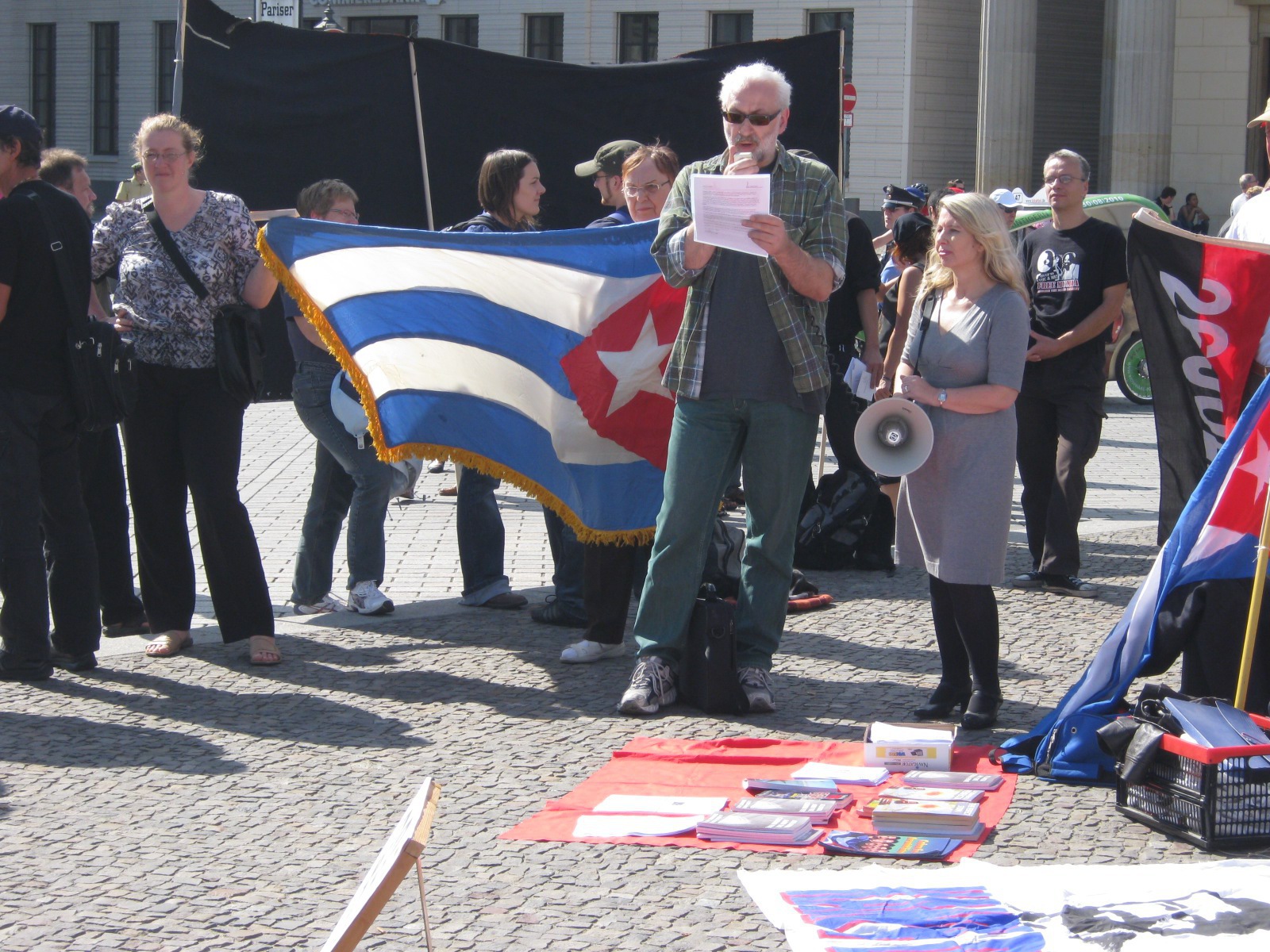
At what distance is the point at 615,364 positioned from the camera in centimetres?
668

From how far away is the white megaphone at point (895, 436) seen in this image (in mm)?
5488

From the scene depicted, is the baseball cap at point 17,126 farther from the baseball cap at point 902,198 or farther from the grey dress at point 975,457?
the baseball cap at point 902,198

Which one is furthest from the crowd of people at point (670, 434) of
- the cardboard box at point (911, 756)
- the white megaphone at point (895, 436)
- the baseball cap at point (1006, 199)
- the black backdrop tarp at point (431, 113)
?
the baseball cap at point (1006, 199)

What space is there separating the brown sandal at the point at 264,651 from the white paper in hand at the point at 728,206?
2.47 metres

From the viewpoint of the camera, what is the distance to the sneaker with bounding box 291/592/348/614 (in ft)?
24.7

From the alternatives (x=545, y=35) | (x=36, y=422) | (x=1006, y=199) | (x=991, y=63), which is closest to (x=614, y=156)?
(x=36, y=422)

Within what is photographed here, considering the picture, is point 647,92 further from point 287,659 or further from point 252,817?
point 252,817

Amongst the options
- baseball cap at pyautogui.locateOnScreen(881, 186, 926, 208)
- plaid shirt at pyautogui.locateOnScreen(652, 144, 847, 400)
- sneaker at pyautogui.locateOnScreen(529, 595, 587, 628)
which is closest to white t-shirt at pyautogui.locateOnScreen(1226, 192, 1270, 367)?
plaid shirt at pyautogui.locateOnScreen(652, 144, 847, 400)

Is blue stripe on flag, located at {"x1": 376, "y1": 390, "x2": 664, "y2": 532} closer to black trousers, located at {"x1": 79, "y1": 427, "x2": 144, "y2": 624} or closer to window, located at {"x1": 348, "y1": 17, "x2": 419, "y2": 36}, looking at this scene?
black trousers, located at {"x1": 79, "y1": 427, "x2": 144, "y2": 624}

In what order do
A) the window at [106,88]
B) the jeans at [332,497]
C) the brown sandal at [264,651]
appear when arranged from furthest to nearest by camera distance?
the window at [106,88] → the jeans at [332,497] → the brown sandal at [264,651]

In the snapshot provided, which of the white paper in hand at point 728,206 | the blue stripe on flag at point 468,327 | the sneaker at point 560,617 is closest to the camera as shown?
the white paper in hand at point 728,206

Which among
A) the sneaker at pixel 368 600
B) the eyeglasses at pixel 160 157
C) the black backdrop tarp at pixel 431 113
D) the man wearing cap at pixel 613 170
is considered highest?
the black backdrop tarp at pixel 431 113

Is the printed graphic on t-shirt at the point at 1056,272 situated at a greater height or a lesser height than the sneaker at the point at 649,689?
greater

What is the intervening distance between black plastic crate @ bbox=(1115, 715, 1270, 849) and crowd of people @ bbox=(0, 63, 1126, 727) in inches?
44.8
